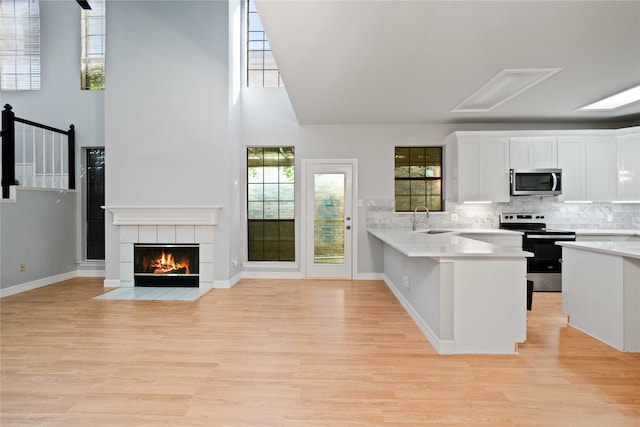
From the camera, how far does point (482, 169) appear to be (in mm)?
5414

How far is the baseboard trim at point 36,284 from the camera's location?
482 centimetres

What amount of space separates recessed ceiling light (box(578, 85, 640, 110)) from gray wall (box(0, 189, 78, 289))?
7680 millimetres

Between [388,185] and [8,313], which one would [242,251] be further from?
[8,313]

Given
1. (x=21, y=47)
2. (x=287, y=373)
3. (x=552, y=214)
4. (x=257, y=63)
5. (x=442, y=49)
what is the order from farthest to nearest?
(x=257, y=63), (x=21, y=47), (x=552, y=214), (x=442, y=49), (x=287, y=373)

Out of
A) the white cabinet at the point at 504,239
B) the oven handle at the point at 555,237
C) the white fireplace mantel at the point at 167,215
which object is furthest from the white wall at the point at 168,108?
the oven handle at the point at 555,237

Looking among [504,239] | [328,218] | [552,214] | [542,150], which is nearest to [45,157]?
[328,218]

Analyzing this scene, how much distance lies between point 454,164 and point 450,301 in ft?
10.3

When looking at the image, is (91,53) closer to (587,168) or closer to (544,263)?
(544,263)

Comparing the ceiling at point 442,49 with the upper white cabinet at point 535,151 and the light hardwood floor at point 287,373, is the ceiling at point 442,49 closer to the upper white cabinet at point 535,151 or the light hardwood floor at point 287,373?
the upper white cabinet at point 535,151

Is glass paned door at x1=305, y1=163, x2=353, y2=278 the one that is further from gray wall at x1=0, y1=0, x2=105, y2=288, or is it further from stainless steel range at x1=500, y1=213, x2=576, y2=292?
gray wall at x1=0, y1=0, x2=105, y2=288

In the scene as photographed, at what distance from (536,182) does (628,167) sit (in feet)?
4.09

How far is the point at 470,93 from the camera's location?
168 inches

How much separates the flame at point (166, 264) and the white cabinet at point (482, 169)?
13.7ft

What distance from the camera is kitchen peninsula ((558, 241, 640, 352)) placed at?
2.90 metres
